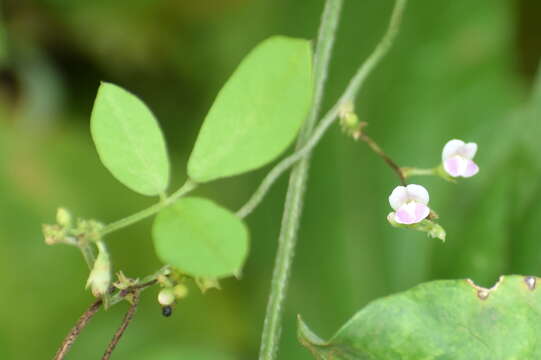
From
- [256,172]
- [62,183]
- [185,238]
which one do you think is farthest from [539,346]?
[62,183]

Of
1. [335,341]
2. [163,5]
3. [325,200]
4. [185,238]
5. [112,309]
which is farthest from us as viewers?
[163,5]

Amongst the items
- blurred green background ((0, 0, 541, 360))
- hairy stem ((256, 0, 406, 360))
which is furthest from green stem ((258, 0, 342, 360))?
blurred green background ((0, 0, 541, 360))

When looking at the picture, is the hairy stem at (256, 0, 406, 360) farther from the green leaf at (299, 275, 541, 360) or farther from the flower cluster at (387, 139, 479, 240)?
the flower cluster at (387, 139, 479, 240)

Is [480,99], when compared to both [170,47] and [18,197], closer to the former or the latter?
[170,47]

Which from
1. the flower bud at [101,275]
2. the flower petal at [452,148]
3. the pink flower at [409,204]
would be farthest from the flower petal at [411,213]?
the flower bud at [101,275]

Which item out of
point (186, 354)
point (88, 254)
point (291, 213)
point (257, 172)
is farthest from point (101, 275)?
point (257, 172)

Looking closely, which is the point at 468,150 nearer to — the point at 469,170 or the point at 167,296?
Result: the point at 469,170
